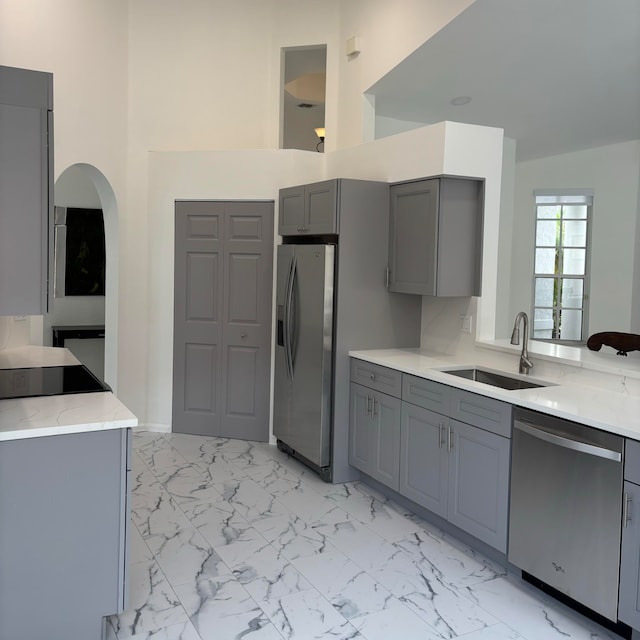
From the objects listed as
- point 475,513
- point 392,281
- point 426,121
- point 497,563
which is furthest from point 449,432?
point 426,121

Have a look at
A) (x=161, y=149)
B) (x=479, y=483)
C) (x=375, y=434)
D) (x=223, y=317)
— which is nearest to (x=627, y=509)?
(x=479, y=483)

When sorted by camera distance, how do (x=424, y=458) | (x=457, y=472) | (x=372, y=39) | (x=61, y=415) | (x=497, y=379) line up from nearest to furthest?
(x=61, y=415), (x=457, y=472), (x=424, y=458), (x=497, y=379), (x=372, y=39)

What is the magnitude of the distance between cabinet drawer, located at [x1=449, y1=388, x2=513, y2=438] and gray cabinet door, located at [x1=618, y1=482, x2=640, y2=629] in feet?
2.24

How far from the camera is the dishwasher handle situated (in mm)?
2547

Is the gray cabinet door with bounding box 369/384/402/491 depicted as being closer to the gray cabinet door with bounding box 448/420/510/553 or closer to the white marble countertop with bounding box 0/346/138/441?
the gray cabinet door with bounding box 448/420/510/553

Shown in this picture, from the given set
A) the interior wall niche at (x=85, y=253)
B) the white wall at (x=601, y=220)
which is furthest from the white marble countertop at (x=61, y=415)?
the white wall at (x=601, y=220)

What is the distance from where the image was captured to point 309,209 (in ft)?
15.0

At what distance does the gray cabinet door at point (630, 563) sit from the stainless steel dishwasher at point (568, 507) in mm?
26

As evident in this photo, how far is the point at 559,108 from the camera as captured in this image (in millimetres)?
5969

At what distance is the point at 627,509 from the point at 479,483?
2.84 ft

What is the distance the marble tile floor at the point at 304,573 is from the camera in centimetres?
269

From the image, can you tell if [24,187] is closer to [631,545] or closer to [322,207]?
[322,207]

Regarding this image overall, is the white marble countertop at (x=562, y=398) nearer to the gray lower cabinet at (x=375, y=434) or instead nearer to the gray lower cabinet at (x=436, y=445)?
the gray lower cabinet at (x=436, y=445)

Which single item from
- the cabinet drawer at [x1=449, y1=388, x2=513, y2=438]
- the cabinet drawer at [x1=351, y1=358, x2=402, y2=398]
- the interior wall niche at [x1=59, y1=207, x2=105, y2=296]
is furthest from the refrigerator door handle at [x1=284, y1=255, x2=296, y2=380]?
the interior wall niche at [x1=59, y1=207, x2=105, y2=296]
